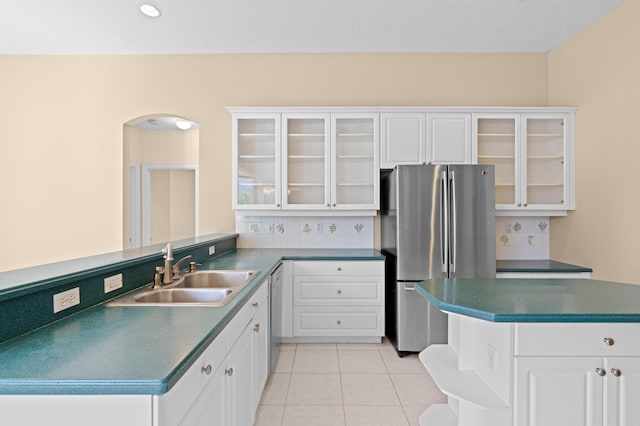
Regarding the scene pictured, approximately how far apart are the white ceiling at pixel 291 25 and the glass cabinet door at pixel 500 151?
2.81 ft

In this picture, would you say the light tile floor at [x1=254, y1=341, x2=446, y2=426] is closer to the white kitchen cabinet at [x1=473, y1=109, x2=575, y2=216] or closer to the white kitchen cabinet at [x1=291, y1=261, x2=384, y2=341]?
the white kitchen cabinet at [x1=291, y1=261, x2=384, y2=341]

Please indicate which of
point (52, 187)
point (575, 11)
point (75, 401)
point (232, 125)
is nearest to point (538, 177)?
point (575, 11)

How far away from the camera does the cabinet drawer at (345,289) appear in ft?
11.1

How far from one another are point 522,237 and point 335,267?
2.14 metres

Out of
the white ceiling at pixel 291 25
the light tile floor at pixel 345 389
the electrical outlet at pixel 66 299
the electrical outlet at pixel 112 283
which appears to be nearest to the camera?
the electrical outlet at pixel 66 299

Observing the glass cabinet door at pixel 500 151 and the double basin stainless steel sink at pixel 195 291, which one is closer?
the double basin stainless steel sink at pixel 195 291

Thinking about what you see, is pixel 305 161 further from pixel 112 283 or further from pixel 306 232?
pixel 112 283

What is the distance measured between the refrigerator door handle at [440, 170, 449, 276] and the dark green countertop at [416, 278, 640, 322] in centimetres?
99

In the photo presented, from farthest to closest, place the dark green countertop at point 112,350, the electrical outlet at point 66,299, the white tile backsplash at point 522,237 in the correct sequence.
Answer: the white tile backsplash at point 522,237 → the electrical outlet at point 66,299 → the dark green countertop at point 112,350

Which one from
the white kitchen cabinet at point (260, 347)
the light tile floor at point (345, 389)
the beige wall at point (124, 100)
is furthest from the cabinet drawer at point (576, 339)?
the beige wall at point (124, 100)

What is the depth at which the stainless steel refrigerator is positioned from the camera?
3104 mm

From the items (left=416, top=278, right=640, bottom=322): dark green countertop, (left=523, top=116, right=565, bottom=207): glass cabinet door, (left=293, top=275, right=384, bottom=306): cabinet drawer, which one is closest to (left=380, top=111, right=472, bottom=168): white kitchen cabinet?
(left=523, top=116, right=565, bottom=207): glass cabinet door

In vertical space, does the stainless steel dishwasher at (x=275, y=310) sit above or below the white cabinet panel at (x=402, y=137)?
below

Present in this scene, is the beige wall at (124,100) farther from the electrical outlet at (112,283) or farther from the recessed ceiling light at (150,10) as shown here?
the electrical outlet at (112,283)
